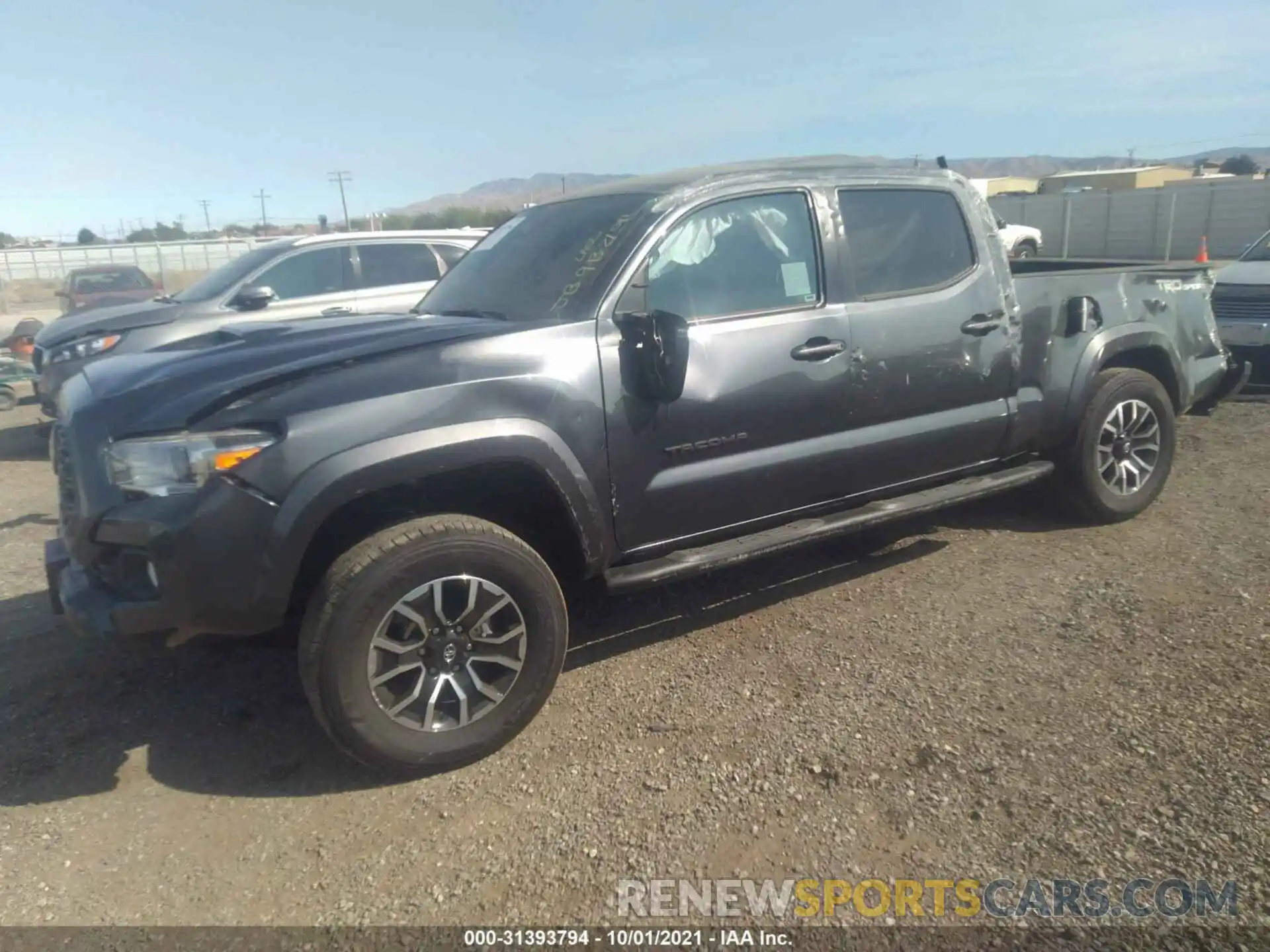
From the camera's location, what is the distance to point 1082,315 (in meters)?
4.82

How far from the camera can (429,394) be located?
304 centimetres

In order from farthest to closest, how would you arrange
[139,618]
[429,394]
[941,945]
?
[429,394] < [139,618] < [941,945]

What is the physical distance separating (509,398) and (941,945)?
6.68 ft

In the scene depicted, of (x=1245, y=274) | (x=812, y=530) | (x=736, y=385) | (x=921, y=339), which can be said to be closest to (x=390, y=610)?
(x=736, y=385)

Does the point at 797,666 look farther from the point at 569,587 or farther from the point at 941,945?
the point at 941,945

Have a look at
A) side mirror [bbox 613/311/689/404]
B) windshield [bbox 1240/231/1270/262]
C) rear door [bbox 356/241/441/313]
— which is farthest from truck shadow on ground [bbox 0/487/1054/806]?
windshield [bbox 1240/231/1270/262]

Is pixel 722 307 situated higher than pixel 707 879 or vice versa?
pixel 722 307

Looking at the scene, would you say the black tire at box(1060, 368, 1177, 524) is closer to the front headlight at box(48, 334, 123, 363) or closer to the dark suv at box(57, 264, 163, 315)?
the front headlight at box(48, 334, 123, 363)

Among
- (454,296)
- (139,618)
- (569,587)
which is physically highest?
(454,296)

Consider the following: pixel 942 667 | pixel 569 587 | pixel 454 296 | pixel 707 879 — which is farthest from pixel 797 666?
pixel 454 296

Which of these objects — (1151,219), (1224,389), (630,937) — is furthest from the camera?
(1151,219)

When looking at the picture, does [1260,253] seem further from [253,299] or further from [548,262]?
[253,299]

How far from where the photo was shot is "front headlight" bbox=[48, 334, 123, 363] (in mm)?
7559

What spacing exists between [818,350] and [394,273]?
552 cm
